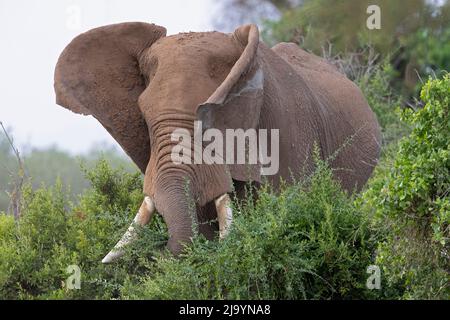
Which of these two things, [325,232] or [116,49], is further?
[116,49]

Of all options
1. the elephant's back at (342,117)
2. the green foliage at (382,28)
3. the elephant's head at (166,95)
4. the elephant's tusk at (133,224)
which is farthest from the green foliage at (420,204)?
the green foliage at (382,28)

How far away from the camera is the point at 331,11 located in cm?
1686

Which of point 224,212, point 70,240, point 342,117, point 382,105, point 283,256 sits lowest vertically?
point 70,240

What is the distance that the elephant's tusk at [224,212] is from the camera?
790 cm

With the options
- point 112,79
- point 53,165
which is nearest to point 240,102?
point 112,79

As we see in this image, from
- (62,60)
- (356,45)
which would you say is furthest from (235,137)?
(356,45)

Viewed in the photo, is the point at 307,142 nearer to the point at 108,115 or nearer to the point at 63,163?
the point at 108,115

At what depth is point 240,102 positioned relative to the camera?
8141mm

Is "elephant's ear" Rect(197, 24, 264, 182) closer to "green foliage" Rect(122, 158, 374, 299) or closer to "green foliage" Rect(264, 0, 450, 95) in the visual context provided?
"green foliage" Rect(122, 158, 374, 299)

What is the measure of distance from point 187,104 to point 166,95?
17cm

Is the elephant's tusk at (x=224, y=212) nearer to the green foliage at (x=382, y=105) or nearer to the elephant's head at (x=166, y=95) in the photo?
the elephant's head at (x=166, y=95)

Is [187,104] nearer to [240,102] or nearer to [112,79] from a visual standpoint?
[240,102]

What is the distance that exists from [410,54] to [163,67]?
9990 millimetres

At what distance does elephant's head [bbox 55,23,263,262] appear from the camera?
7.88m
